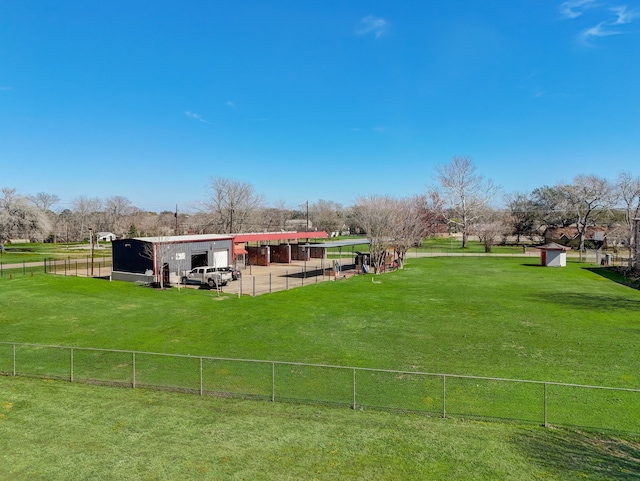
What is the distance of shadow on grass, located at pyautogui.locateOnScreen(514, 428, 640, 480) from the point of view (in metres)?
10.2

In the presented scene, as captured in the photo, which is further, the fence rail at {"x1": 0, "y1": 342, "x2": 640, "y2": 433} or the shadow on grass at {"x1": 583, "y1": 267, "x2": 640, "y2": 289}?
the shadow on grass at {"x1": 583, "y1": 267, "x2": 640, "y2": 289}

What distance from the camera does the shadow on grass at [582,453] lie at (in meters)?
10.2

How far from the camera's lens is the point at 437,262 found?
6134cm

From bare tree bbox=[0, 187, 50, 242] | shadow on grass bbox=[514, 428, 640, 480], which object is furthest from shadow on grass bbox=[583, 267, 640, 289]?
bare tree bbox=[0, 187, 50, 242]

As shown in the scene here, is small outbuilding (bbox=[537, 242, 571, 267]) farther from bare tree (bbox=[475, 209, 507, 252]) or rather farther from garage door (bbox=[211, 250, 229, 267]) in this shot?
garage door (bbox=[211, 250, 229, 267])

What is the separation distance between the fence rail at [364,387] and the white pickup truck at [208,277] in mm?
18402

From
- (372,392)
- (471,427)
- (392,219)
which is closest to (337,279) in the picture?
(392,219)

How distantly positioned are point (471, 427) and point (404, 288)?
84.1 feet

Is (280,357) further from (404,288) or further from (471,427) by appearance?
(404,288)

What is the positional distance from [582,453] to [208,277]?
103 ft

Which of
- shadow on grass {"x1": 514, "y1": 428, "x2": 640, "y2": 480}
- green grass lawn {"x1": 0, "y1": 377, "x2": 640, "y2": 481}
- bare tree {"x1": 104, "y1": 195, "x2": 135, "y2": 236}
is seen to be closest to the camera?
shadow on grass {"x1": 514, "y1": 428, "x2": 640, "y2": 480}

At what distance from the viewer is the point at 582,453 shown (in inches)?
434

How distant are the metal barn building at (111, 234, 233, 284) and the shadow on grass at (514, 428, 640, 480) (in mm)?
32201

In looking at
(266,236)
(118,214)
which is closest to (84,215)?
(118,214)
